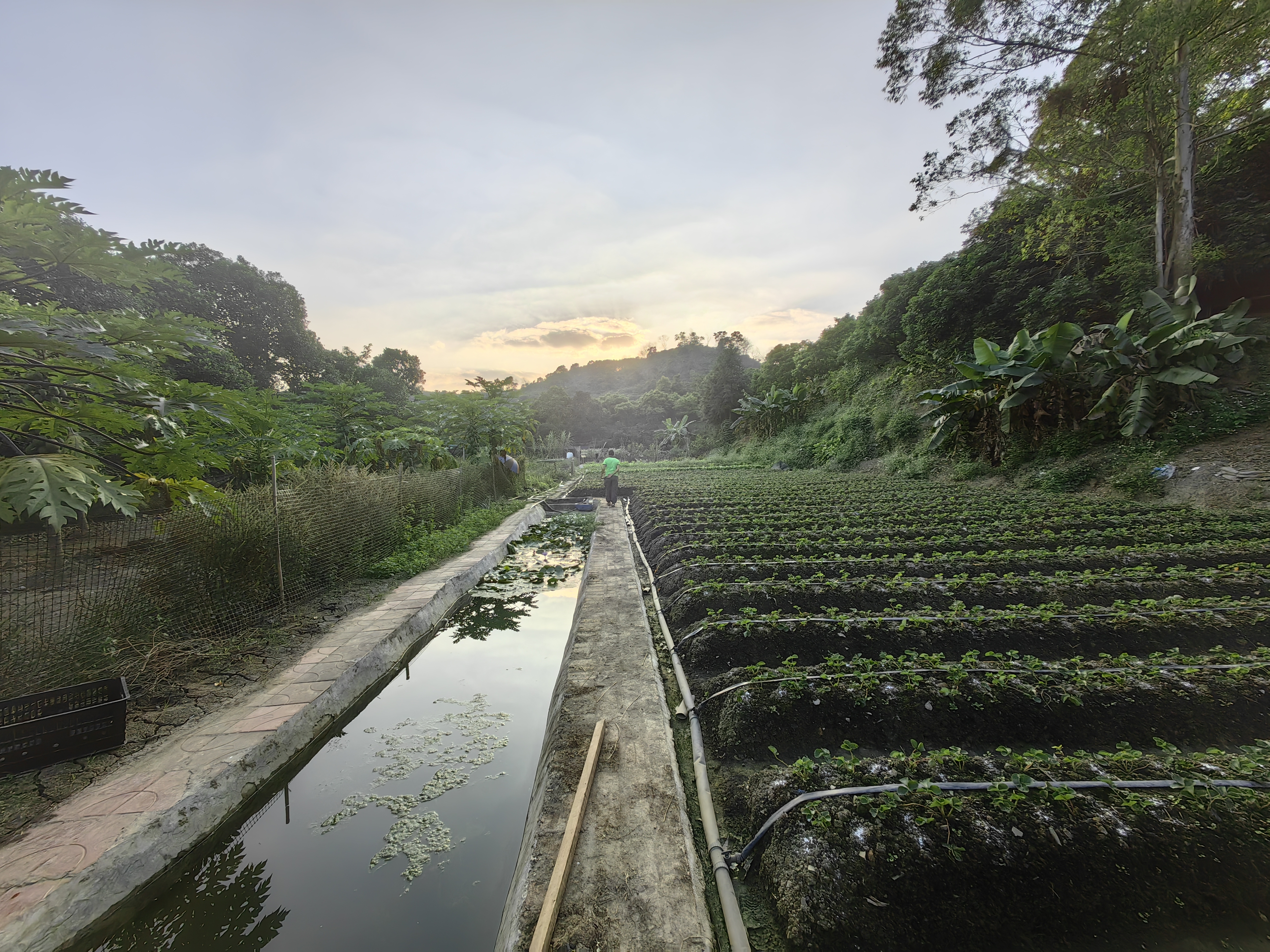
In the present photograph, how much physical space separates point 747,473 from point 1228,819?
18732 millimetres

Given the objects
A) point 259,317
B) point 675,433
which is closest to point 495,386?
point 259,317

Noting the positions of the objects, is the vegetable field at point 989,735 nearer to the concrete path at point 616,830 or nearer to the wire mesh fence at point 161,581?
the concrete path at point 616,830

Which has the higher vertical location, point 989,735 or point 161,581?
point 161,581

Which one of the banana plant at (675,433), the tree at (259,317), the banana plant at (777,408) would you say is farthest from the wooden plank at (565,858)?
the banana plant at (675,433)

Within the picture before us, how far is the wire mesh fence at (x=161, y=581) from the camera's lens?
300 cm

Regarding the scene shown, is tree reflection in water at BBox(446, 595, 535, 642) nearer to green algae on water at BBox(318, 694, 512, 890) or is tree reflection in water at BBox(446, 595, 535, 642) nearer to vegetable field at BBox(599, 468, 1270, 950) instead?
green algae on water at BBox(318, 694, 512, 890)

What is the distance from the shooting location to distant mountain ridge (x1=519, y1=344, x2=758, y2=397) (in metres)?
77.0

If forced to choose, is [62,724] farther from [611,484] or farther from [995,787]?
[611,484]

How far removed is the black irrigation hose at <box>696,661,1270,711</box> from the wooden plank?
87cm

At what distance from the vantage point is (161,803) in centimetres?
236

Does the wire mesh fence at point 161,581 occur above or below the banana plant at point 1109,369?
below

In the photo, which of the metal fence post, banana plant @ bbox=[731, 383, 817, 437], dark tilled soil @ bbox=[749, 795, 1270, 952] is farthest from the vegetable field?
banana plant @ bbox=[731, 383, 817, 437]

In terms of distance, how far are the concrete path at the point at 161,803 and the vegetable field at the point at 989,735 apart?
9.04ft

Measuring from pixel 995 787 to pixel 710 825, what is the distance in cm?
121
